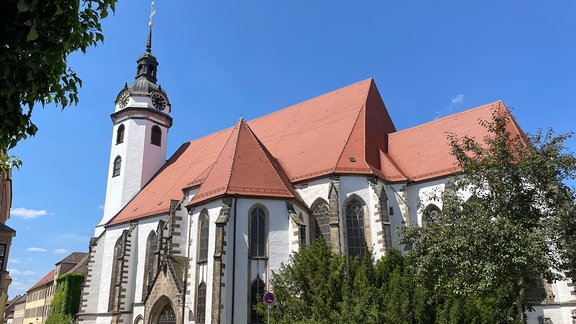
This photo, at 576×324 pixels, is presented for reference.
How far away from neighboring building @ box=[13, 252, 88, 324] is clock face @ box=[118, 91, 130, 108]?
19.8 m

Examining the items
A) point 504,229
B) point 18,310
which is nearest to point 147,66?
point 504,229

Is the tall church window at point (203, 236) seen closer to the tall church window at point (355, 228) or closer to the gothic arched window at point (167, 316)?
the gothic arched window at point (167, 316)

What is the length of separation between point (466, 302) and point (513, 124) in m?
10.6

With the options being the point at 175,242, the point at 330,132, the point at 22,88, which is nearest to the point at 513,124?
the point at 330,132

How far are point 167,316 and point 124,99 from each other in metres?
19.0

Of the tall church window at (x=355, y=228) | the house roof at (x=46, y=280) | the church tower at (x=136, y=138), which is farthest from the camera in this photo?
the house roof at (x=46, y=280)

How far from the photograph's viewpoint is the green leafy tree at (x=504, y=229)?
10531 mm

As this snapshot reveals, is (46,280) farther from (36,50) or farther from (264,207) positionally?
(36,50)

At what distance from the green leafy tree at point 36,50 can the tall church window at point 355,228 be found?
15852 millimetres

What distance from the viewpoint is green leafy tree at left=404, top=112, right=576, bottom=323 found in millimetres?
10531

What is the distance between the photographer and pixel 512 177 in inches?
460

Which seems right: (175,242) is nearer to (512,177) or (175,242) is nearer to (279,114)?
(279,114)

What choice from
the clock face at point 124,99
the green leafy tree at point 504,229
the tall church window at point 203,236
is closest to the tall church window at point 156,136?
the clock face at point 124,99

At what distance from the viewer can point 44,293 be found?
56.4 m
